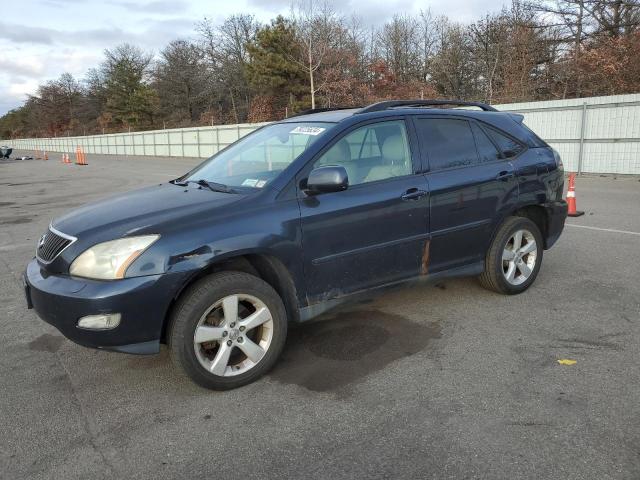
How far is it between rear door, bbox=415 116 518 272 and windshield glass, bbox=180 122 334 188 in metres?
0.94

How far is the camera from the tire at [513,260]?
4512mm

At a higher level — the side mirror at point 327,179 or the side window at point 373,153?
the side window at point 373,153

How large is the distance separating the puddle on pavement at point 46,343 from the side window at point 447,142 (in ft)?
10.6

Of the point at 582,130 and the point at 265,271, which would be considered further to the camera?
the point at 582,130

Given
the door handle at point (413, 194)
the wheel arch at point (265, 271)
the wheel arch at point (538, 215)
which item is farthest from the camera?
the wheel arch at point (538, 215)

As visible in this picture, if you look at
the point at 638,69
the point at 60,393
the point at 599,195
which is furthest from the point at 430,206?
the point at 638,69

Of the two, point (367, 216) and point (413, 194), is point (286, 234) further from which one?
point (413, 194)

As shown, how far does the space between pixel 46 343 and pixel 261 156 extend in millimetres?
2228

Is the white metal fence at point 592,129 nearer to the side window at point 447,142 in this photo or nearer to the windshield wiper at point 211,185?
the side window at point 447,142

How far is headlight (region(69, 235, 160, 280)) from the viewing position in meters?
2.90

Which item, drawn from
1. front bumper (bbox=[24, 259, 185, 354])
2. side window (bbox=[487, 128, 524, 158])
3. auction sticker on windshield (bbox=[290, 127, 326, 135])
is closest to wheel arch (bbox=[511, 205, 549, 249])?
side window (bbox=[487, 128, 524, 158])

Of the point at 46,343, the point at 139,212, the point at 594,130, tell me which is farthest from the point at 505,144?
the point at 594,130

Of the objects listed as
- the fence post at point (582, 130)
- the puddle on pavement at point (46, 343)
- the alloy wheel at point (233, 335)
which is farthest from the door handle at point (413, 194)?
the fence post at point (582, 130)

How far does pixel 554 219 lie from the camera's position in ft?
16.1
